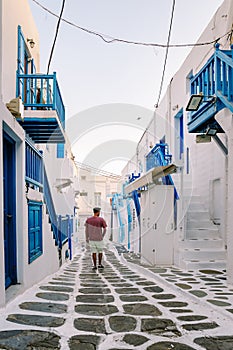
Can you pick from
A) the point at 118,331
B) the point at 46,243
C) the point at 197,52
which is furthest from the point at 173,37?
the point at 118,331

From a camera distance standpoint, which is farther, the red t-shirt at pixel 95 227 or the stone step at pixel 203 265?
the red t-shirt at pixel 95 227

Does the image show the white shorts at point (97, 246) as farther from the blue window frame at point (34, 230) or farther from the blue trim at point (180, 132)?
the blue trim at point (180, 132)

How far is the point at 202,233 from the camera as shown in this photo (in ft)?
28.3

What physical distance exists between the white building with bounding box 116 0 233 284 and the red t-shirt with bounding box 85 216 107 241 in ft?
4.67

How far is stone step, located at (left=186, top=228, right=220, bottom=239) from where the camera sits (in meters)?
8.54

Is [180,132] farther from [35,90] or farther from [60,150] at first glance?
[35,90]

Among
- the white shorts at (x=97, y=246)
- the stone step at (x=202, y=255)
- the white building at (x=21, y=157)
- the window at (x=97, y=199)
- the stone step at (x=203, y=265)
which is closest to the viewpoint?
the white building at (x=21, y=157)

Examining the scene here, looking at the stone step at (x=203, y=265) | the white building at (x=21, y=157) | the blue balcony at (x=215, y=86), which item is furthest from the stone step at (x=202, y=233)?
the white building at (x=21, y=157)

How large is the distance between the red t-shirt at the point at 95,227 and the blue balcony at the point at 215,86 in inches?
138

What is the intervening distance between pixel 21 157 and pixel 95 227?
409 cm

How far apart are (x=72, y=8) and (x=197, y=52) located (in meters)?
4.34

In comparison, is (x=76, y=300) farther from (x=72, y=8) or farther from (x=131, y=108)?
(x=131, y=108)

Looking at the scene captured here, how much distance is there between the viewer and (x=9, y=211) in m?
4.72

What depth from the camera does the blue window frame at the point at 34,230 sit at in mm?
5426
